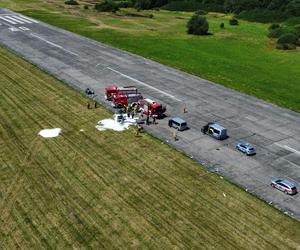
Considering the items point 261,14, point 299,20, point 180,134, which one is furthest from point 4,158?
point 261,14

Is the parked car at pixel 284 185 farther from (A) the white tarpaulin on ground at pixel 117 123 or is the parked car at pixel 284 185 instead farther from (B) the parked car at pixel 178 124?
(A) the white tarpaulin on ground at pixel 117 123

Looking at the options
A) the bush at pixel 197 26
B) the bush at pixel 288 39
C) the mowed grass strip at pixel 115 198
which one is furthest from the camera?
the bush at pixel 197 26

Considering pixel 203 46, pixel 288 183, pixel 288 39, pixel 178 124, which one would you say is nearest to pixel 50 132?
pixel 178 124

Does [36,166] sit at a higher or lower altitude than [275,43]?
higher

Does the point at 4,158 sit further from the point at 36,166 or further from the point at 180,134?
the point at 180,134

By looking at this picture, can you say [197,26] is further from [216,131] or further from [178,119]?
[216,131]

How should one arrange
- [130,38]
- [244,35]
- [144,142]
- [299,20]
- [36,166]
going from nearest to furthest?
[36,166], [144,142], [130,38], [244,35], [299,20]

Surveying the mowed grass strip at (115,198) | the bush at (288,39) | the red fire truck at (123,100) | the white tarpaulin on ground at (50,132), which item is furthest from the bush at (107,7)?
the white tarpaulin on ground at (50,132)

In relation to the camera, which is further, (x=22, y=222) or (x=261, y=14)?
(x=261, y=14)
